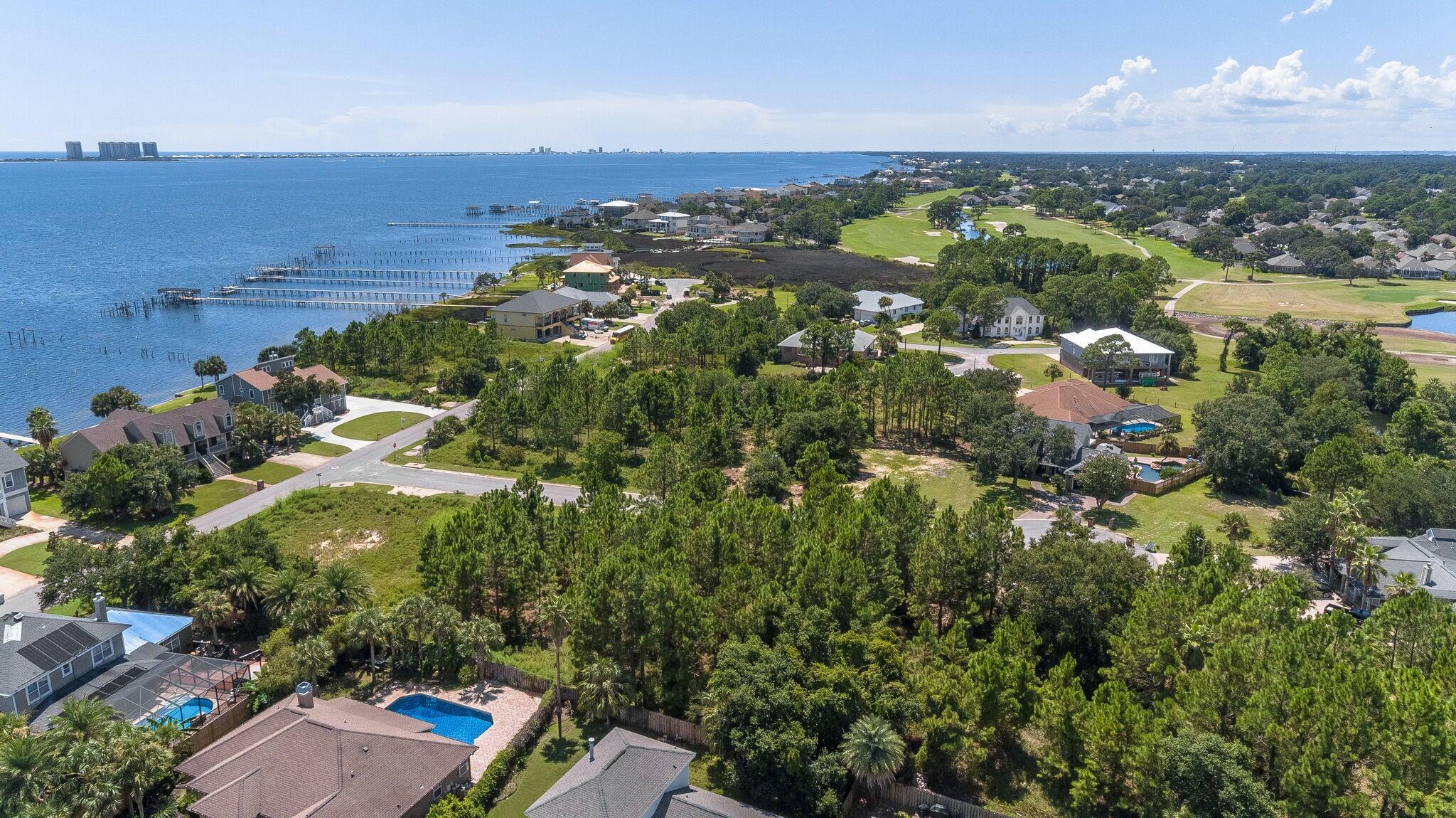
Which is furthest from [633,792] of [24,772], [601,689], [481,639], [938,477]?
[938,477]

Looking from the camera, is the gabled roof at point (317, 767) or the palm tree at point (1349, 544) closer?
the gabled roof at point (317, 767)

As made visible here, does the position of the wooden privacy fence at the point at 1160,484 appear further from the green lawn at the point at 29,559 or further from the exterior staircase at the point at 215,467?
the green lawn at the point at 29,559

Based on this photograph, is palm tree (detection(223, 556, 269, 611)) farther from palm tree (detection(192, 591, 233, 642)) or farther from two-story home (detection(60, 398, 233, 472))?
two-story home (detection(60, 398, 233, 472))

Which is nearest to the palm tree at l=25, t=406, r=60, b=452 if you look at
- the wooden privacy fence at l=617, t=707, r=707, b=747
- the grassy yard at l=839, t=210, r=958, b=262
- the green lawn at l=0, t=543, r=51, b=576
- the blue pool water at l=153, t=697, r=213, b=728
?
the green lawn at l=0, t=543, r=51, b=576

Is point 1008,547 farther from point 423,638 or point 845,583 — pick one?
point 423,638

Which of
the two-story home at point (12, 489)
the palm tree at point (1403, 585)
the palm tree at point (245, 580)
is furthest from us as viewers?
the two-story home at point (12, 489)

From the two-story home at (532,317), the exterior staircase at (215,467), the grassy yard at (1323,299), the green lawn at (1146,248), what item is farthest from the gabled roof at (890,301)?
the exterior staircase at (215,467)
